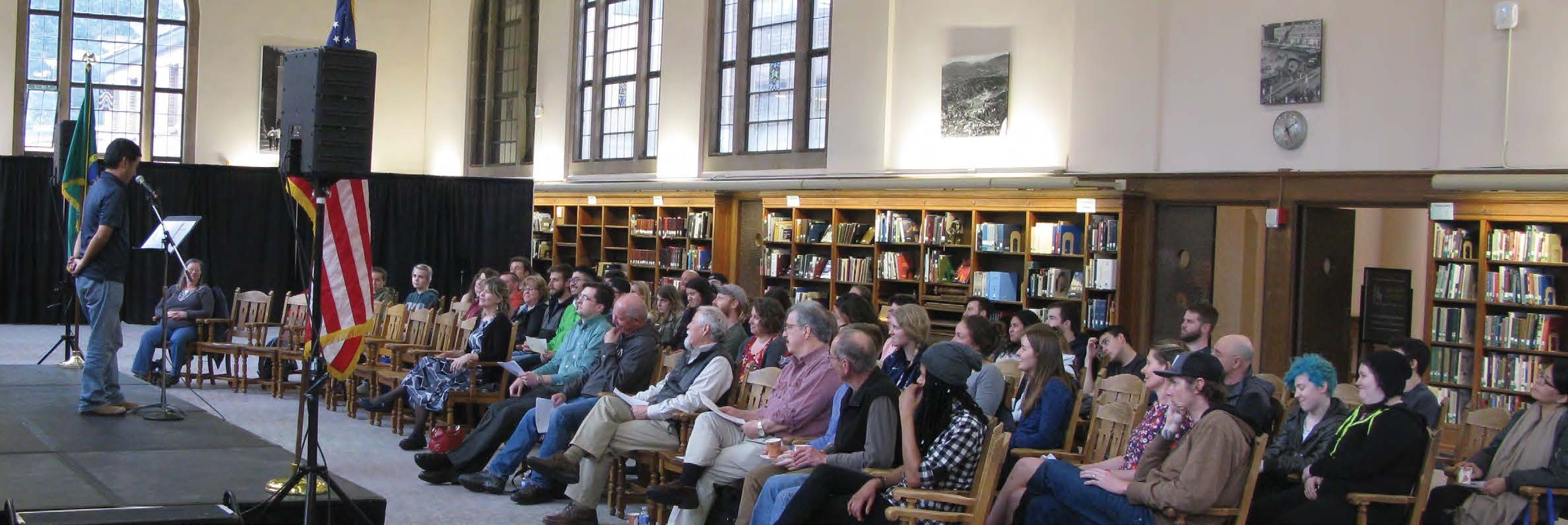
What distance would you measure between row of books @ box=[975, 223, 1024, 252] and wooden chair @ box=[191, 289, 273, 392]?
18.6ft

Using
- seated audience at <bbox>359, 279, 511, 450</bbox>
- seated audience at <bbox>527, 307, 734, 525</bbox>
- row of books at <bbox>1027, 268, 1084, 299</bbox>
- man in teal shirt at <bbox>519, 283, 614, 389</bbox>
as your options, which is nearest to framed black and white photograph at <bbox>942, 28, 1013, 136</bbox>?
row of books at <bbox>1027, 268, 1084, 299</bbox>

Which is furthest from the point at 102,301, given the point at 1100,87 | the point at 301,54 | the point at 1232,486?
the point at 1100,87

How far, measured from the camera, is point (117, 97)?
19078mm

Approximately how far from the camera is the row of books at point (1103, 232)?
420 inches

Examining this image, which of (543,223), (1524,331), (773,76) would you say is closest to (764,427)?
(1524,331)

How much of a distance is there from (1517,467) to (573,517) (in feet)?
12.6

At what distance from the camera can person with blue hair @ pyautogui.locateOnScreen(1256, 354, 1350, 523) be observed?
5.24 metres

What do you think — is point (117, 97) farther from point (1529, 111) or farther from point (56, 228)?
point (1529, 111)

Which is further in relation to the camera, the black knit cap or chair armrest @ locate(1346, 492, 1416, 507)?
the black knit cap

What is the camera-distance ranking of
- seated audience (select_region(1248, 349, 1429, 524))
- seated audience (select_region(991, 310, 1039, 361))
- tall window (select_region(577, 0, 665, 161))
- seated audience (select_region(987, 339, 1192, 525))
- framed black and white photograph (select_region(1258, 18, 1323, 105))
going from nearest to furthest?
seated audience (select_region(1248, 349, 1429, 524))
seated audience (select_region(987, 339, 1192, 525))
seated audience (select_region(991, 310, 1039, 361))
framed black and white photograph (select_region(1258, 18, 1323, 105))
tall window (select_region(577, 0, 665, 161))

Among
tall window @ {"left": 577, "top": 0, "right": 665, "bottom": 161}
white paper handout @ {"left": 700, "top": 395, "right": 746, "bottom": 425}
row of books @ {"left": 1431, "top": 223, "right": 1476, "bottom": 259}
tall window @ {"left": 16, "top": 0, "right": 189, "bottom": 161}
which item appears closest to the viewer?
white paper handout @ {"left": 700, "top": 395, "right": 746, "bottom": 425}

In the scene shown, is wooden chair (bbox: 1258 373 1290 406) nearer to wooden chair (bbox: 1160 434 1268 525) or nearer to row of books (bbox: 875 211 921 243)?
wooden chair (bbox: 1160 434 1268 525)

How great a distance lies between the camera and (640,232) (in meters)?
15.9

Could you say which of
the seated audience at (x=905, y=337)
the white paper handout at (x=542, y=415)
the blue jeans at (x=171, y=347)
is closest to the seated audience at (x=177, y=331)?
the blue jeans at (x=171, y=347)
